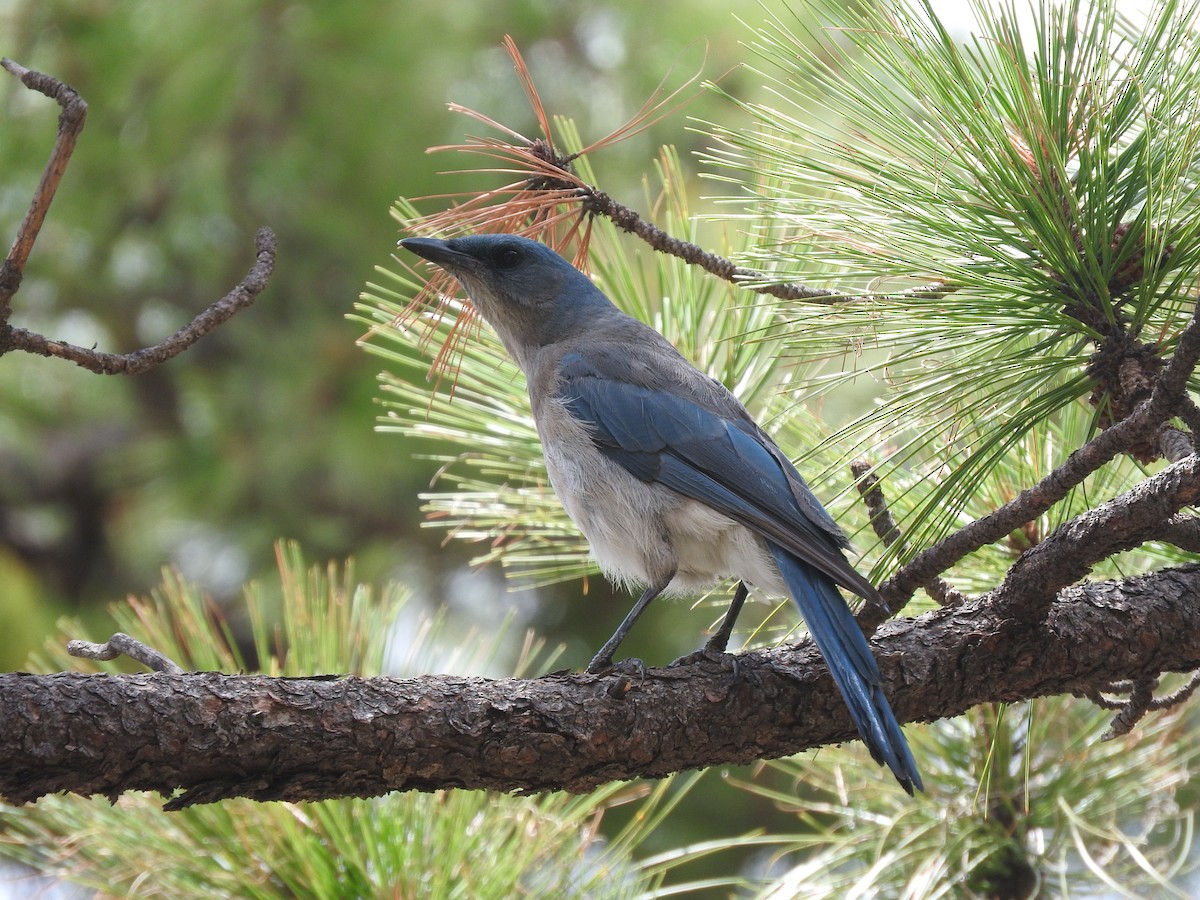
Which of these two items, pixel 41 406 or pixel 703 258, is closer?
pixel 703 258

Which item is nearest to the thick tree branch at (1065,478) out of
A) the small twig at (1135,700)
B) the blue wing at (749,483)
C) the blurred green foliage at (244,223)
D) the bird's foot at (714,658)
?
the blue wing at (749,483)

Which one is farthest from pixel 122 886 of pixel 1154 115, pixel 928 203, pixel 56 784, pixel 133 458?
pixel 133 458

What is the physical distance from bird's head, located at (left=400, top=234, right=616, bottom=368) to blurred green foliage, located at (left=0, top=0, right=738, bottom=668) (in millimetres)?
2250

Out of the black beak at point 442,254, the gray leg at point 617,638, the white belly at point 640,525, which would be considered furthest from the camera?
the black beak at point 442,254

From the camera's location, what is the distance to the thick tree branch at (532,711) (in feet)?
5.72

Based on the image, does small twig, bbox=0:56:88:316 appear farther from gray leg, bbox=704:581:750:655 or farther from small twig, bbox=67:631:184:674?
gray leg, bbox=704:581:750:655

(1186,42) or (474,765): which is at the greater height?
(1186,42)

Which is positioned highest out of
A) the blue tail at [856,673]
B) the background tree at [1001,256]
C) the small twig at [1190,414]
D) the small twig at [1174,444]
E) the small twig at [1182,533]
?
the background tree at [1001,256]

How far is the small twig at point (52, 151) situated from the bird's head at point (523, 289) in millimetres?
1706

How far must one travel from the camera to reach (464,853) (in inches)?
111

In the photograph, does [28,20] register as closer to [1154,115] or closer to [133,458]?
[133,458]

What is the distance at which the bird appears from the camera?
265cm

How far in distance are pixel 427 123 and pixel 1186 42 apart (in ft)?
13.5

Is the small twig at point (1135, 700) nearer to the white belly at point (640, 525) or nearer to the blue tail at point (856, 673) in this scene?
the blue tail at point (856, 673)
